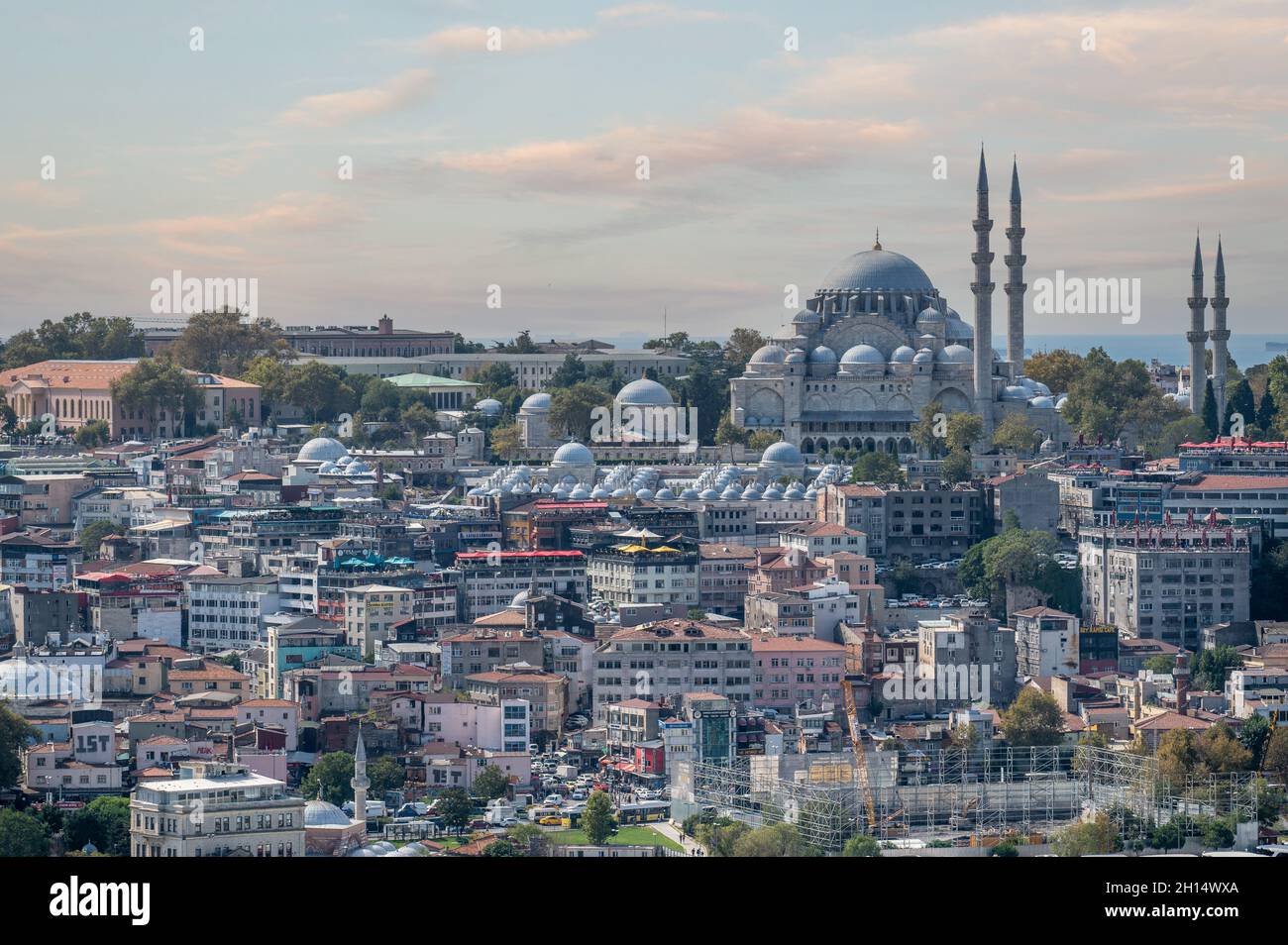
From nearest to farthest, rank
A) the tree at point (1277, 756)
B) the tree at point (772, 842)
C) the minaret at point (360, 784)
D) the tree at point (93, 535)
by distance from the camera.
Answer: the tree at point (772, 842) < the minaret at point (360, 784) < the tree at point (1277, 756) < the tree at point (93, 535)

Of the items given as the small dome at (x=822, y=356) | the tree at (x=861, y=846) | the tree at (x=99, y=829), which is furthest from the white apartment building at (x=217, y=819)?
the small dome at (x=822, y=356)

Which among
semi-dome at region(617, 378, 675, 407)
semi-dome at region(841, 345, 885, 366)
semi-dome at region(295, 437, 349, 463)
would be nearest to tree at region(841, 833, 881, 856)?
semi-dome at region(295, 437, 349, 463)

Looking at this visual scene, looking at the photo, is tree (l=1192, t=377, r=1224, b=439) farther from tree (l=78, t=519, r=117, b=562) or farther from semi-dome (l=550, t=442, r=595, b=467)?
tree (l=78, t=519, r=117, b=562)

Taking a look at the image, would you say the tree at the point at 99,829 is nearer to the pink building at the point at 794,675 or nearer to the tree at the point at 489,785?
the tree at the point at 489,785

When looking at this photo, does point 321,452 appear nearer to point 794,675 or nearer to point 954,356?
point 954,356

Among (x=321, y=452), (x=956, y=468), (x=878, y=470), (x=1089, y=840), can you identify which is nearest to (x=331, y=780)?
(x=1089, y=840)
